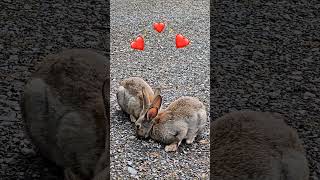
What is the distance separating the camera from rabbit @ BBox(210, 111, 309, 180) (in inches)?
75.6

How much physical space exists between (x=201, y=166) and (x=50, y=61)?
1.05 m

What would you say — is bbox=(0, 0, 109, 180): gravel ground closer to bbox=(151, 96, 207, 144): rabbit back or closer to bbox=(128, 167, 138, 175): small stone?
bbox=(151, 96, 207, 144): rabbit back

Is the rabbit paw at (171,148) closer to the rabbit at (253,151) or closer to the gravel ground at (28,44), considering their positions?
the rabbit at (253,151)

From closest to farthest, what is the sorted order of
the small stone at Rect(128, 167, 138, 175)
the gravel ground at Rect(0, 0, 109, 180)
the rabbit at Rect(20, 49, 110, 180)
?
1. the small stone at Rect(128, 167, 138, 175)
2. the rabbit at Rect(20, 49, 110, 180)
3. the gravel ground at Rect(0, 0, 109, 180)

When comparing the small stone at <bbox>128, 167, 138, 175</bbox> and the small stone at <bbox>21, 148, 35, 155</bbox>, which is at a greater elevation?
the small stone at <bbox>128, 167, 138, 175</bbox>

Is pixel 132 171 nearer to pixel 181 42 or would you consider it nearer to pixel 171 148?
pixel 171 148

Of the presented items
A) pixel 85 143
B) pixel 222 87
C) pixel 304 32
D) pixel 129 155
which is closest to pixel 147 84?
pixel 129 155

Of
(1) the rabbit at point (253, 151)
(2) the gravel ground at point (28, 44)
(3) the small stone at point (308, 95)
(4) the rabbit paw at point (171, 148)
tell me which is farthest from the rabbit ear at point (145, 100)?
(3) the small stone at point (308, 95)

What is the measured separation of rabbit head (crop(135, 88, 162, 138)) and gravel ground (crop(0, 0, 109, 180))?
38.0 inches

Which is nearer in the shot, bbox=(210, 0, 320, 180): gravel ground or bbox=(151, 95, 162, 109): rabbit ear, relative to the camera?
bbox=(151, 95, 162, 109): rabbit ear

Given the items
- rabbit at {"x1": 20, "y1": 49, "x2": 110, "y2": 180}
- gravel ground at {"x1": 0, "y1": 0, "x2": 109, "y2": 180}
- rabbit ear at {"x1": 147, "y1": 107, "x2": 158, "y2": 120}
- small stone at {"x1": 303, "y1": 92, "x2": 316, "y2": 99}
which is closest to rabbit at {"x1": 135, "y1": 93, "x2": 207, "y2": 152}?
rabbit ear at {"x1": 147, "y1": 107, "x2": 158, "y2": 120}

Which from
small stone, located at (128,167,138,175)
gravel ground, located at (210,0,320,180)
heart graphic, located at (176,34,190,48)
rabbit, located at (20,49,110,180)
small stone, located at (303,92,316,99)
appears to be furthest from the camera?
small stone, located at (303,92,316,99)

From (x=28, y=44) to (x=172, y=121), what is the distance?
225 cm

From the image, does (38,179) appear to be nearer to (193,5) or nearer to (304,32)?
(193,5)
